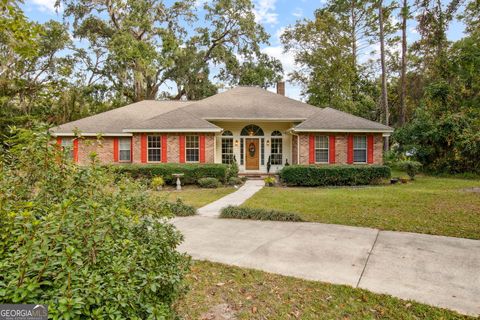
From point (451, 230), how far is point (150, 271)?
279 inches

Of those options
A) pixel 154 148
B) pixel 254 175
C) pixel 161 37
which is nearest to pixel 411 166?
pixel 254 175

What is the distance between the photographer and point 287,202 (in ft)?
33.2

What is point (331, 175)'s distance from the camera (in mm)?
14539

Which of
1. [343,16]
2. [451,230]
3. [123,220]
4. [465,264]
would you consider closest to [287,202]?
[451,230]

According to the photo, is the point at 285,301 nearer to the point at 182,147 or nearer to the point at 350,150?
the point at 182,147

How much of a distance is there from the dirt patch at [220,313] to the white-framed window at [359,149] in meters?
15.1

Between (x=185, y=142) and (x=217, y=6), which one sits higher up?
(x=217, y=6)

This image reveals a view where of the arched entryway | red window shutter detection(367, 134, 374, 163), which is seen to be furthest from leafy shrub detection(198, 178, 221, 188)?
red window shutter detection(367, 134, 374, 163)

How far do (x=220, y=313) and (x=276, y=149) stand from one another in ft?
53.7

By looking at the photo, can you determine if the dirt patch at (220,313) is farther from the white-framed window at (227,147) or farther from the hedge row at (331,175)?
the white-framed window at (227,147)

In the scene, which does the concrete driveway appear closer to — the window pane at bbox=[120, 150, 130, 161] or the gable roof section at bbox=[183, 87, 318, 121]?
the gable roof section at bbox=[183, 87, 318, 121]

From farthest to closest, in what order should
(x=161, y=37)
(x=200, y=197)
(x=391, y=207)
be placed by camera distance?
(x=161, y=37)
(x=200, y=197)
(x=391, y=207)

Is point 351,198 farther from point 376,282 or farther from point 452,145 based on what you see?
point 452,145

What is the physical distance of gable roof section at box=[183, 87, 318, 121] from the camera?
18041 millimetres
